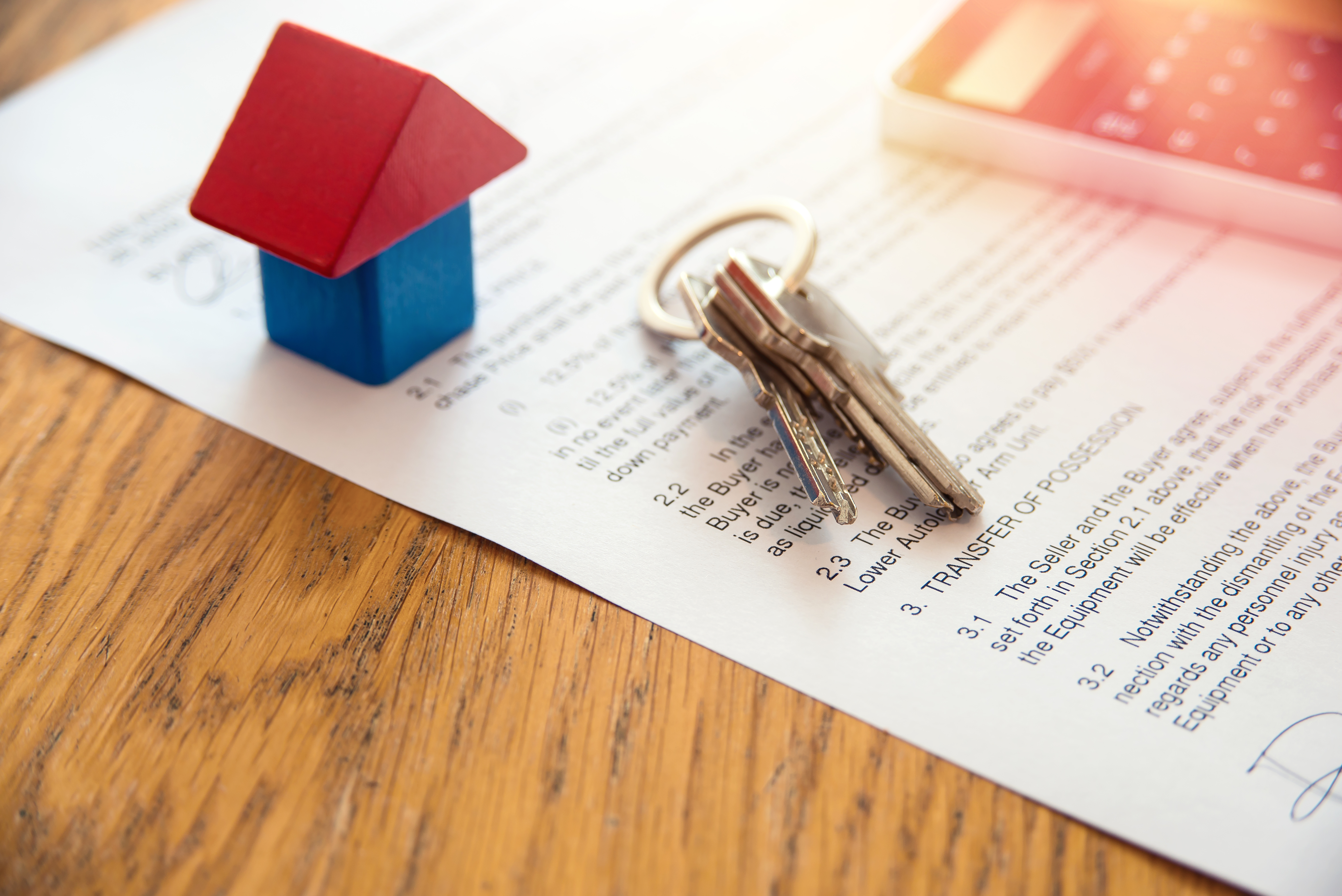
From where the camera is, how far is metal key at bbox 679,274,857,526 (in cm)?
41

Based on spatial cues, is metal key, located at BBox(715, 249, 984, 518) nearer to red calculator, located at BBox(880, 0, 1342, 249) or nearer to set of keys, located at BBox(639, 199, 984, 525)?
set of keys, located at BBox(639, 199, 984, 525)

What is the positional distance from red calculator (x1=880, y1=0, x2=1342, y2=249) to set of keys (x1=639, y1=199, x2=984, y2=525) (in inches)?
8.1

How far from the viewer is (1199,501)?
1.50 ft

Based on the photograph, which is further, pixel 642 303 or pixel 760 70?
pixel 760 70

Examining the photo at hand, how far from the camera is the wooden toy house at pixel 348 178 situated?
44 centimetres

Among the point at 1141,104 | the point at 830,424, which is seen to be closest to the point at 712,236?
the point at 830,424

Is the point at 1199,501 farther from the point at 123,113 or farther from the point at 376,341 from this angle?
the point at 123,113

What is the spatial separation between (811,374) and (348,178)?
0.20 meters

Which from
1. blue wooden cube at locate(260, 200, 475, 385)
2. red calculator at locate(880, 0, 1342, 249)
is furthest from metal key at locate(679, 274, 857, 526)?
red calculator at locate(880, 0, 1342, 249)

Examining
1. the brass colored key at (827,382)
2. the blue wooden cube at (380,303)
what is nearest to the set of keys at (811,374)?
the brass colored key at (827,382)

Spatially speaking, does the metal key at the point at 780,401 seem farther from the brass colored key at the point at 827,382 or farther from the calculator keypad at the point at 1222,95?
the calculator keypad at the point at 1222,95

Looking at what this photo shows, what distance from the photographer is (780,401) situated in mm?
446

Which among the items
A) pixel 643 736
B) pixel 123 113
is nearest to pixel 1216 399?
pixel 643 736

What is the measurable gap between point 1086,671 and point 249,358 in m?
0.37
